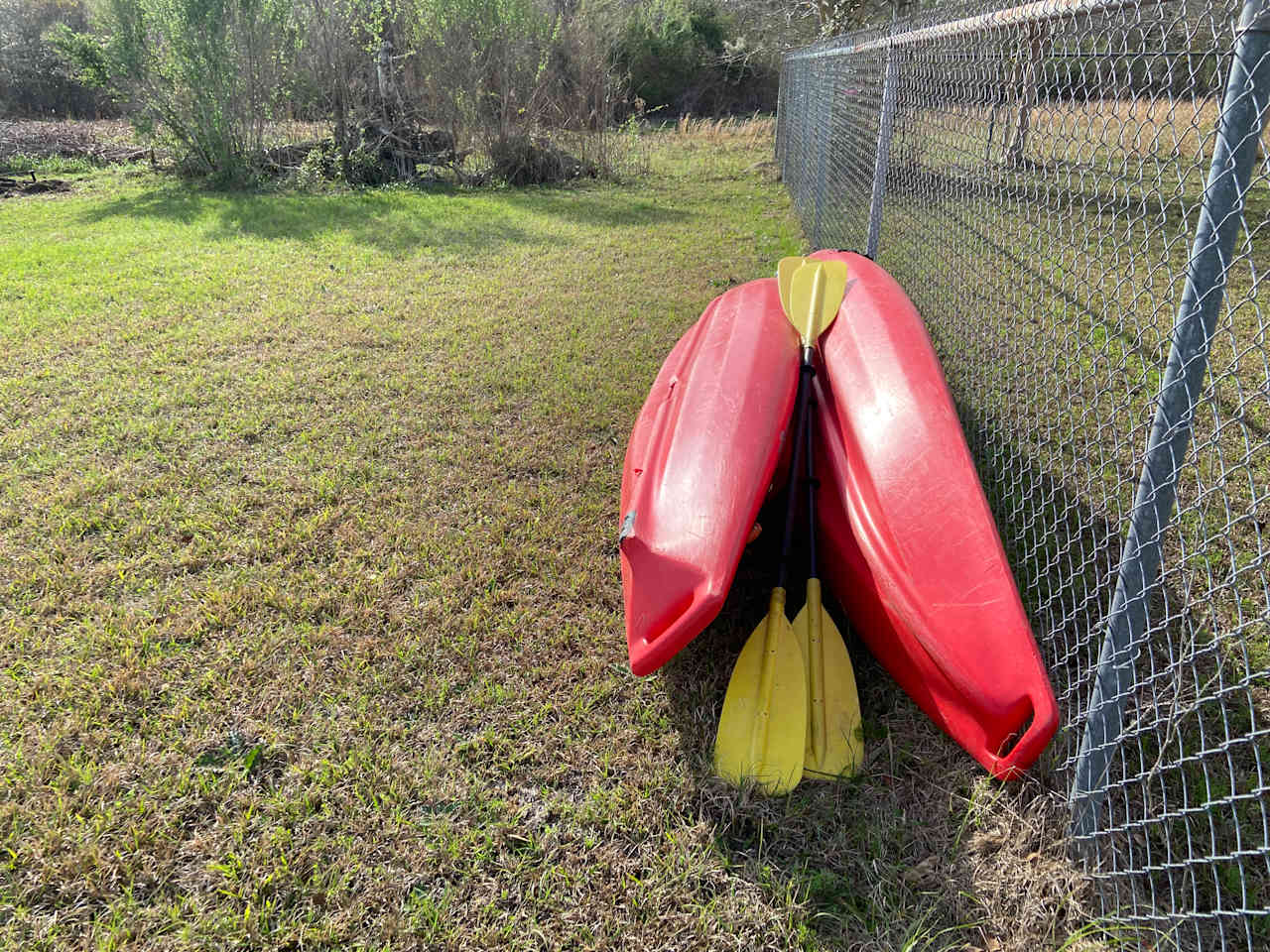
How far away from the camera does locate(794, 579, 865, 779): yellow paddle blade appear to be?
2.15 m

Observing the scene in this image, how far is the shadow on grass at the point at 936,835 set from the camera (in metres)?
1.75

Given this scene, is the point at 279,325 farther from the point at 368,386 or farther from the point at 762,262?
the point at 762,262

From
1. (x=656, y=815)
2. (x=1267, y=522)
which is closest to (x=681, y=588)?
(x=656, y=815)

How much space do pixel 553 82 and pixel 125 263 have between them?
6363 mm

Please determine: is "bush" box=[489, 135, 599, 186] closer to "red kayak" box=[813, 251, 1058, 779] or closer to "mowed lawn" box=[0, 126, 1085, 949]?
"mowed lawn" box=[0, 126, 1085, 949]

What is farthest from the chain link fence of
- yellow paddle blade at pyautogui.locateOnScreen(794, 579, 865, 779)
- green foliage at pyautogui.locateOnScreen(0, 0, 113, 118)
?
green foliage at pyautogui.locateOnScreen(0, 0, 113, 118)

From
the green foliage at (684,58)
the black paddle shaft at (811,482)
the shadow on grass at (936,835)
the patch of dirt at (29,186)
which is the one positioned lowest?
the shadow on grass at (936,835)

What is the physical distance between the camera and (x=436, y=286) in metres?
6.43

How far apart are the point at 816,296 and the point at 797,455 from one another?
41.5 inches

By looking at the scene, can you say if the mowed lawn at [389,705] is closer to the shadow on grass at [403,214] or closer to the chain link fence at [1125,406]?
the chain link fence at [1125,406]

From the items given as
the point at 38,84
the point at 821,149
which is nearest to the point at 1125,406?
the point at 821,149

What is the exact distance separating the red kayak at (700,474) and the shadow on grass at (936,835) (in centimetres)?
44

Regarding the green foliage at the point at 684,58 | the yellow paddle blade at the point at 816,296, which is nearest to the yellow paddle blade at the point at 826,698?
the yellow paddle blade at the point at 816,296

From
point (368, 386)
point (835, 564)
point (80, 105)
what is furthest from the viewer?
point (80, 105)
